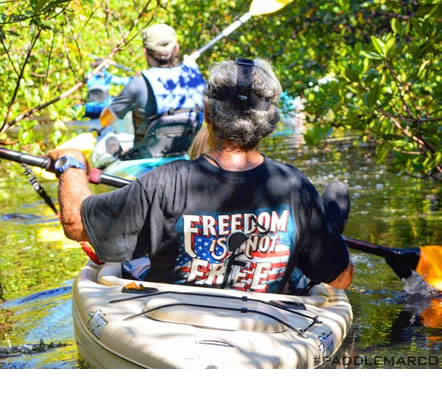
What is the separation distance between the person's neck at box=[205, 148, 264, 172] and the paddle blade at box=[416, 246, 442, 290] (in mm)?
2144

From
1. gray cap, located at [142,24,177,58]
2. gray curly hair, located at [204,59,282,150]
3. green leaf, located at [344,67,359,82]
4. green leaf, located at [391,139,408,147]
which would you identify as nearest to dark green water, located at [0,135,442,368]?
green leaf, located at [391,139,408,147]

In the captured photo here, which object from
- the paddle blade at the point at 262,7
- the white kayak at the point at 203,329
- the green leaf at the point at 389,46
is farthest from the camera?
the paddle blade at the point at 262,7

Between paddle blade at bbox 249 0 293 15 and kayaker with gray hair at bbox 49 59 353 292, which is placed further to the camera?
paddle blade at bbox 249 0 293 15

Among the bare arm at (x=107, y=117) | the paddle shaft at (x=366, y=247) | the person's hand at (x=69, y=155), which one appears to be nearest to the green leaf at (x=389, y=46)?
the paddle shaft at (x=366, y=247)

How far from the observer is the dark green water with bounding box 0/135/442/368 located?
4.67 meters

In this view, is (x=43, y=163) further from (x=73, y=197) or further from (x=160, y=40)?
(x=160, y=40)

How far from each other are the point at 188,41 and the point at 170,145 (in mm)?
6845

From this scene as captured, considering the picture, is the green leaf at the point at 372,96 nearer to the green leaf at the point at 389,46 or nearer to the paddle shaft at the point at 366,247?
the green leaf at the point at 389,46

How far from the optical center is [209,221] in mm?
3789

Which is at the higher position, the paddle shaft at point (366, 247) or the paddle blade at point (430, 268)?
the paddle shaft at point (366, 247)

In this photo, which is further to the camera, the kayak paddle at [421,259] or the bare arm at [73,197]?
the kayak paddle at [421,259]

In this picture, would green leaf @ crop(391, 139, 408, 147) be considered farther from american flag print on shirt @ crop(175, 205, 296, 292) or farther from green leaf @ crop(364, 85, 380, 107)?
american flag print on shirt @ crop(175, 205, 296, 292)

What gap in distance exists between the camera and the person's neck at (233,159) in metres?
3.85

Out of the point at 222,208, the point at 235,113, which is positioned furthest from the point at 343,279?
the point at 235,113
